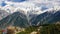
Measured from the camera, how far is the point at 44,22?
9.20 metres

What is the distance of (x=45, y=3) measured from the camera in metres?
9.34

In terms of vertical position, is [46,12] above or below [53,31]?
above

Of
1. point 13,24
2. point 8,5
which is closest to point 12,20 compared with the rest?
point 13,24

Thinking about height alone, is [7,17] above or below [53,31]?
above

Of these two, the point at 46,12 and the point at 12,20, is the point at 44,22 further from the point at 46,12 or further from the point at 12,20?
the point at 12,20

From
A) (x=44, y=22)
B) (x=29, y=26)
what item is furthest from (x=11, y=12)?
(x=44, y=22)

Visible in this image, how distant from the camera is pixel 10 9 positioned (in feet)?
30.3

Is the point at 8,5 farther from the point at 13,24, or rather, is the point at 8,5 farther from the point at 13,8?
the point at 13,24

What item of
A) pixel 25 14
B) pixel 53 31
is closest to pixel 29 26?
pixel 25 14

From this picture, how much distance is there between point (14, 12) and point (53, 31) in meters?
2.09

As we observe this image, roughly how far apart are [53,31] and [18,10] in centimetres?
196

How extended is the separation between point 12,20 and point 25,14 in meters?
0.69

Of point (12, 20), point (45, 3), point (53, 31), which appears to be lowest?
point (53, 31)

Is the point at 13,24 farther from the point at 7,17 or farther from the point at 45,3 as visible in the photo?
the point at 45,3
